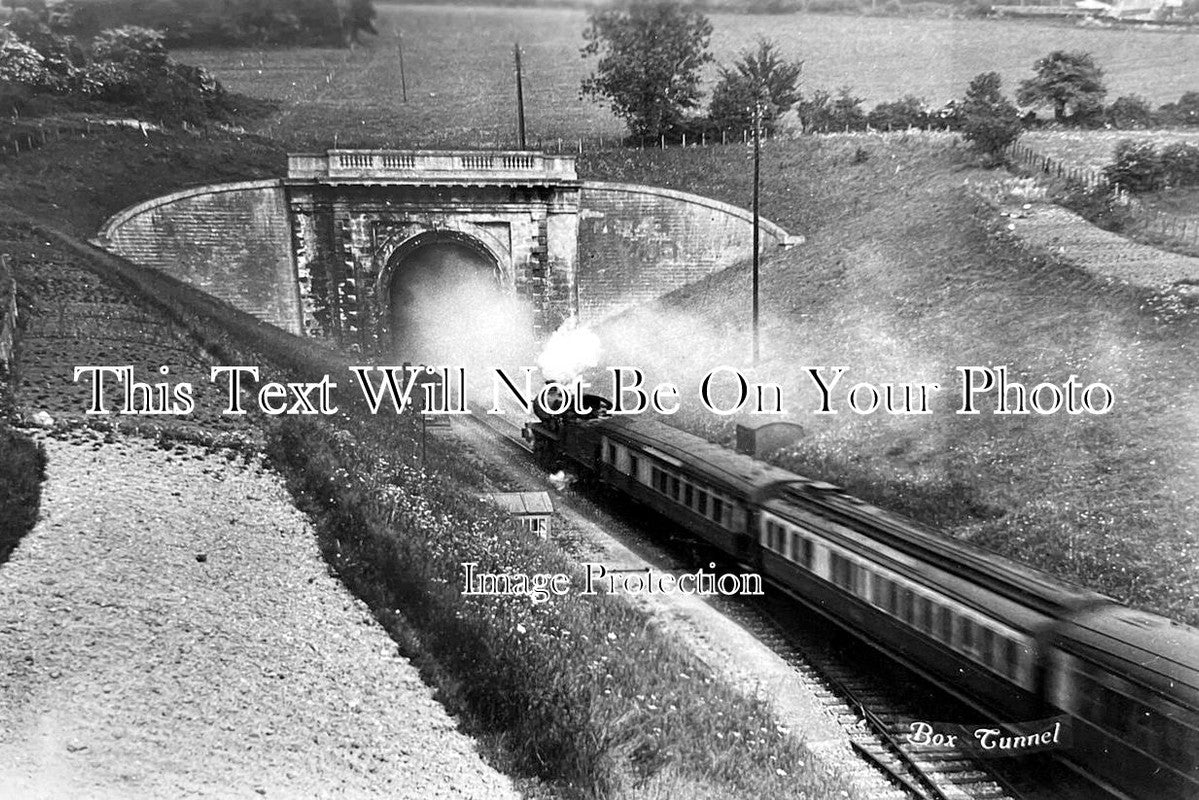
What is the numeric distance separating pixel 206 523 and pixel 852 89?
7.77m

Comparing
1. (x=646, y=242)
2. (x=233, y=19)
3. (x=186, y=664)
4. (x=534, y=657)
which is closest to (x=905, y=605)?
(x=534, y=657)

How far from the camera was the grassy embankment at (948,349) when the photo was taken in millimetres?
7605

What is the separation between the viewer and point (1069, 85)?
8039mm

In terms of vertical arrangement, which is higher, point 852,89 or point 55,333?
point 852,89

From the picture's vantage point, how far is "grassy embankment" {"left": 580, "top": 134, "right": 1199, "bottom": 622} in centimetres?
761

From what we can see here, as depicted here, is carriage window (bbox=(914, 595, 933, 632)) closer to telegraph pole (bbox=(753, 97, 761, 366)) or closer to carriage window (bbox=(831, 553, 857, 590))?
carriage window (bbox=(831, 553, 857, 590))

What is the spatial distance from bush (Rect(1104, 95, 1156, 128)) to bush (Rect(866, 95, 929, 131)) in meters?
1.74

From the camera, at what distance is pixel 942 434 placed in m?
8.60

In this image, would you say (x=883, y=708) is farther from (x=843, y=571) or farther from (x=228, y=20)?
(x=228, y=20)

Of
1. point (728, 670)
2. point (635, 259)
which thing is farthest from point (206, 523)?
point (635, 259)

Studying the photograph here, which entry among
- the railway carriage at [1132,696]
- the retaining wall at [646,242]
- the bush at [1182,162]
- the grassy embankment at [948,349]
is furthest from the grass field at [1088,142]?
the railway carriage at [1132,696]

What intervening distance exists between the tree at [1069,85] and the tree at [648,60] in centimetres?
344

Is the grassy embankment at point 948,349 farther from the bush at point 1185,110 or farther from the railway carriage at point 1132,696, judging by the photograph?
the railway carriage at point 1132,696

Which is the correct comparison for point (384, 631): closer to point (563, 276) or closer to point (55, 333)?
point (55, 333)
